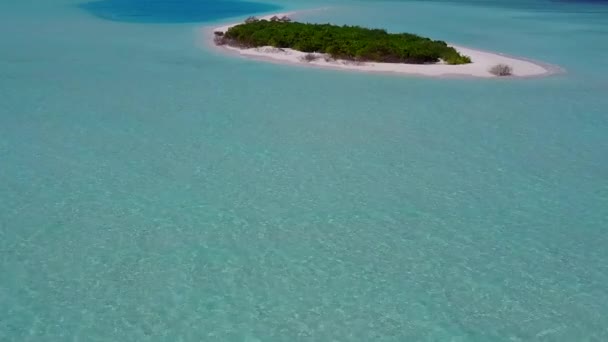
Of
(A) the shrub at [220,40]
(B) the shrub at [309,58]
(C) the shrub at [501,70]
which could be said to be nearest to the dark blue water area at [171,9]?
(A) the shrub at [220,40]

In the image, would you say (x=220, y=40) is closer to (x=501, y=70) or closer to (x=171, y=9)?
(x=501, y=70)

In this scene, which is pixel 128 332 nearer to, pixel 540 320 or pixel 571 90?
pixel 540 320

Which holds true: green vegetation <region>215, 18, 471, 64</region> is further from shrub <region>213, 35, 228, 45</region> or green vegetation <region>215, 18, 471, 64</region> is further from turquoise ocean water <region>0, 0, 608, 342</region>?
turquoise ocean water <region>0, 0, 608, 342</region>

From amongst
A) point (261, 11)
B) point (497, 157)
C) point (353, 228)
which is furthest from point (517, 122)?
point (261, 11)

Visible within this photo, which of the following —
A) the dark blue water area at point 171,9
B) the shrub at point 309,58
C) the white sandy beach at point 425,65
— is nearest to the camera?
the white sandy beach at point 425,65

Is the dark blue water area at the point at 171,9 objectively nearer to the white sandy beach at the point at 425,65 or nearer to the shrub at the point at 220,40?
the shrub at the point at 220,40

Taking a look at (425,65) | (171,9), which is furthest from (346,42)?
(171,9)

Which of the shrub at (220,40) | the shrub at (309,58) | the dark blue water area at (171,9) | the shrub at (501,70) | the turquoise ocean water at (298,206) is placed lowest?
the turquoise ocean water at (298,206)
